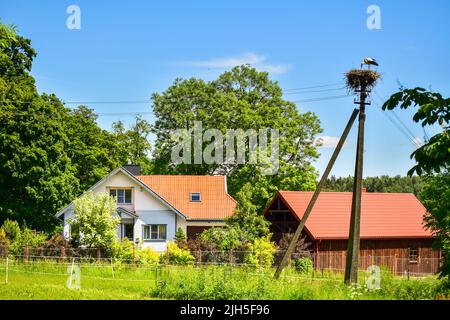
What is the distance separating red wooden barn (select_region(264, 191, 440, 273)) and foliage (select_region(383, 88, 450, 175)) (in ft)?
79.8

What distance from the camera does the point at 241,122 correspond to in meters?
50.3

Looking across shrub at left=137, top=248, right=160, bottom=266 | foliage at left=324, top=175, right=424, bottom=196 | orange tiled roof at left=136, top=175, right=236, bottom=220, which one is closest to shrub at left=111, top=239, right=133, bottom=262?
shrub at left=137, top=248, right=160, bottom=266

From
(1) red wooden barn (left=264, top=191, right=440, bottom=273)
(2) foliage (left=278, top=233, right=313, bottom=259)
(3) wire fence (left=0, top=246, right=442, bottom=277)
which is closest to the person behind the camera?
(3) wire fence (left=0, top=246, right=442, bottom=277)

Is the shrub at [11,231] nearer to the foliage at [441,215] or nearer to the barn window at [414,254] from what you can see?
the foliage at [441,215]

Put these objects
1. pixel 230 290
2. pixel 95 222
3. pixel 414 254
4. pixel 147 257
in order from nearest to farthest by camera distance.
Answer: pixel 230 290 → pixel 147 257 → pixel 95 222 → pixel 414 254

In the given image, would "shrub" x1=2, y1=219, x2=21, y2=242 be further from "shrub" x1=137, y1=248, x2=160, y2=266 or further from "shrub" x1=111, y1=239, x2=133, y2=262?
"shrub" x1=137, y1=248, x2=160, y2=266

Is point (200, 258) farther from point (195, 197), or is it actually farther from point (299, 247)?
point (195, 197)

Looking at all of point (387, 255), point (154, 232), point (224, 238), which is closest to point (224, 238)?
point (224, 238)

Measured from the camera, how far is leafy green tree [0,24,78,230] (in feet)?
136

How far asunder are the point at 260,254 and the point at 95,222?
27.6 feet

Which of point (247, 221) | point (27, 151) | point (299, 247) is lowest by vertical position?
point (299, 247)

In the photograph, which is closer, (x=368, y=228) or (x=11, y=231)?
(x=11, y=231)

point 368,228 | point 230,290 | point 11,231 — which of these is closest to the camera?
point 230,290
